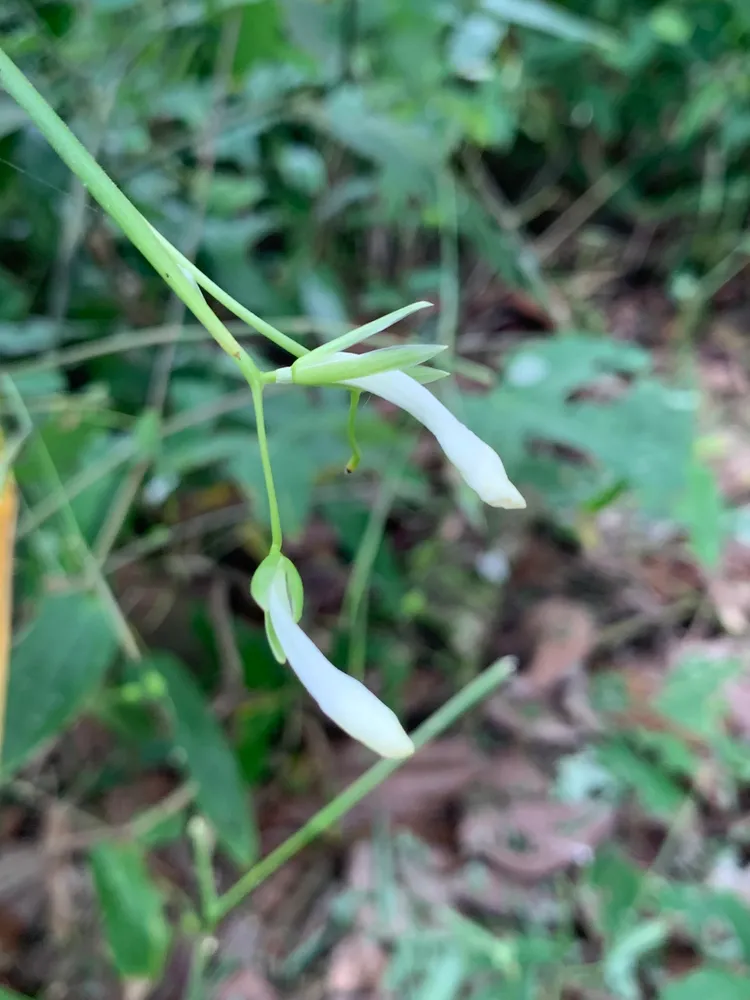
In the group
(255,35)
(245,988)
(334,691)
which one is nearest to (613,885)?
(245,988)

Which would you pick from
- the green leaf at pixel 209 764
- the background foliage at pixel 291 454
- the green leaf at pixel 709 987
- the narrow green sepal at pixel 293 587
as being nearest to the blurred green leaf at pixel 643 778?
the background foliage at pixel 291 454

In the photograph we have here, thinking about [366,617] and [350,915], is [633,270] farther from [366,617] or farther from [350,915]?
[350,915]

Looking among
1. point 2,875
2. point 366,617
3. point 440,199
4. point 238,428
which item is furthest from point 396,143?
point 2,875

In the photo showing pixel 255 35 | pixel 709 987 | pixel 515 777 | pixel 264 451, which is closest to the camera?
pixel 264 451

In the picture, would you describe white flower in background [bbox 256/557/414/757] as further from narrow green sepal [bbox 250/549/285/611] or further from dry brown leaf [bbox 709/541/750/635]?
dry brown leaf [bbox 709/541/750/635]

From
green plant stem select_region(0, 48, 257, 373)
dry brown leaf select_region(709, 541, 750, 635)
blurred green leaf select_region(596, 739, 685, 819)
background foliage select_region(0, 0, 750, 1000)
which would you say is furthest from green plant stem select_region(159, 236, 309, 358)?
dry brown leaf select_region(709, 541, 750, 635)

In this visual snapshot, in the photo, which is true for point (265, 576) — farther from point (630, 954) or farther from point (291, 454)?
point (630, 954)
